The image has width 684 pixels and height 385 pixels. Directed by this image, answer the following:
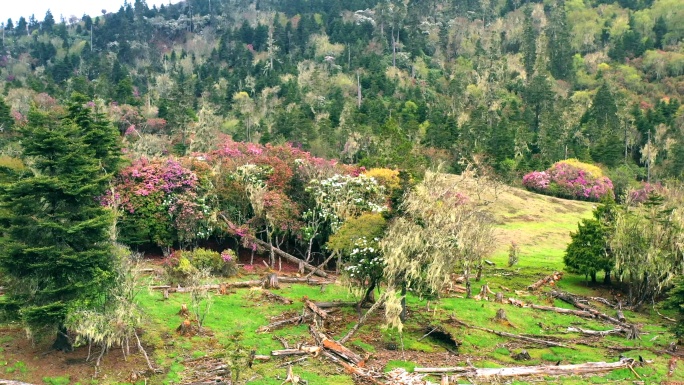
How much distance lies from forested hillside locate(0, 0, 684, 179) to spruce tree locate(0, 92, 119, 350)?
3609 centimetres

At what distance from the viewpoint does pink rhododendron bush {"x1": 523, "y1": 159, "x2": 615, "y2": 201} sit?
81.3 m

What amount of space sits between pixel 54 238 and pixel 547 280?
36.8 m

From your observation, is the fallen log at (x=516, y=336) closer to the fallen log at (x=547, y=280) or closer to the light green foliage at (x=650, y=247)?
the light green foliage at (x=650, y=247)

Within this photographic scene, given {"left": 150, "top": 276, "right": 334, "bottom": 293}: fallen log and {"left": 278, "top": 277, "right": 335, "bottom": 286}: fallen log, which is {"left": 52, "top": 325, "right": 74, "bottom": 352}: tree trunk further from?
{"left": 278, "top": 277, "right": 335, "bottom": 286}: fallen log

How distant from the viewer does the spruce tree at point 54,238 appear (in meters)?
25.0

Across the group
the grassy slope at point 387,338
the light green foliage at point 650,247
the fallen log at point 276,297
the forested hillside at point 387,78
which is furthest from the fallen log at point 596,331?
the forested hillside at point 387,78

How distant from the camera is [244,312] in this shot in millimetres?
33781

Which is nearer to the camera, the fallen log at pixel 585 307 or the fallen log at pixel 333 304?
the fallen log at pixel 333 304

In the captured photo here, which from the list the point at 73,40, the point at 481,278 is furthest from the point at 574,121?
the point at 73,40

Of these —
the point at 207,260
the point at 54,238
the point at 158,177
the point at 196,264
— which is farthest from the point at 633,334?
the point at 158,177

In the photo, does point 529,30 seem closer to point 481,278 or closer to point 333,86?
point 333,86

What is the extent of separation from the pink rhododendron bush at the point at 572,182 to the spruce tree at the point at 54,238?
6993 cm

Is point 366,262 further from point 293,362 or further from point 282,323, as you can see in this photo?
point 293,362

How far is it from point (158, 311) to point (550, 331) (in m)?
24.0
